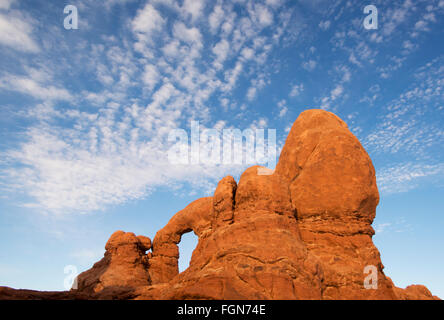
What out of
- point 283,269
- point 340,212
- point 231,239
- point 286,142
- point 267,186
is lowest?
point 283,269

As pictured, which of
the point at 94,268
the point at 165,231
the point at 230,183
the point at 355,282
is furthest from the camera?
the point at 165,231

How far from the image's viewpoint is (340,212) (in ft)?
50.0

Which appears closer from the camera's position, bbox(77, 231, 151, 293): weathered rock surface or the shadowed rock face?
the shadowed rock face

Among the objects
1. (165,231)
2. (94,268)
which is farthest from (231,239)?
(94,268)

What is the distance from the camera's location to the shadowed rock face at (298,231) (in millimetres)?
11984

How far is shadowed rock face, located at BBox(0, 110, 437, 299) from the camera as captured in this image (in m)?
12.0

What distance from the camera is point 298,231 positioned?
15250mm

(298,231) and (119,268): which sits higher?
(298,231)

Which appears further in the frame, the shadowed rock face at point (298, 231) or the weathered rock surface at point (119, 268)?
the weathered rock surface at point (119, 268)

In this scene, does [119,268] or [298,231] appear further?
[119,268]
